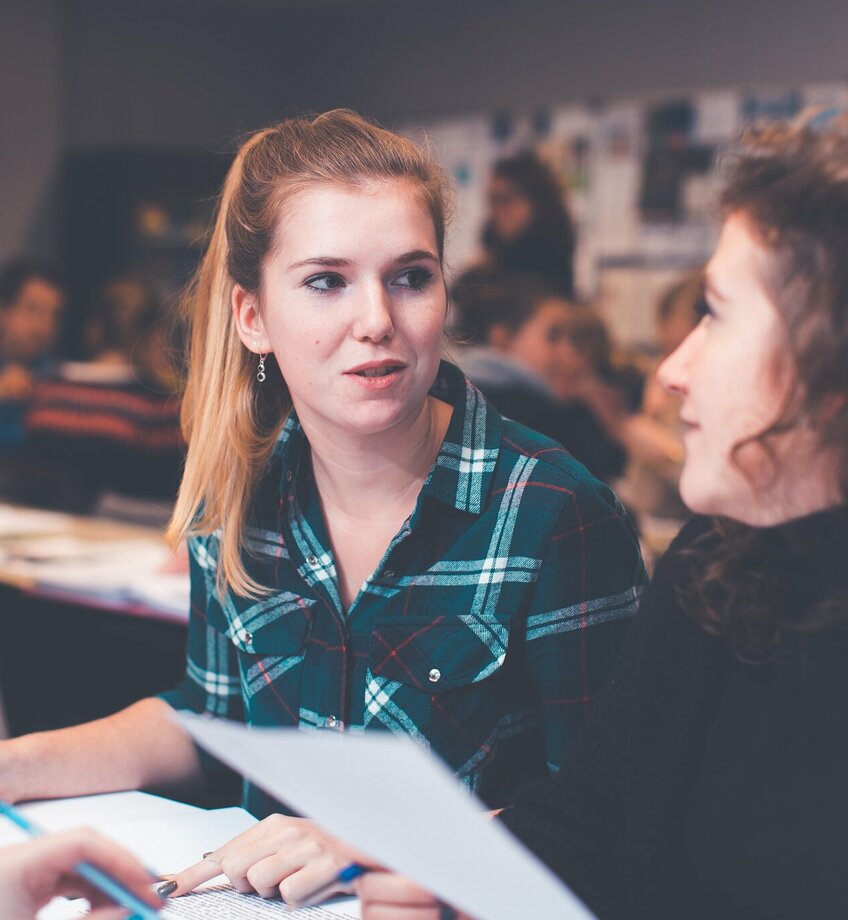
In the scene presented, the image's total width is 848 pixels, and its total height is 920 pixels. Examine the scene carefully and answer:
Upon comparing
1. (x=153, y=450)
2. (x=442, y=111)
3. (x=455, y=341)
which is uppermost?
(x=442, y=111)

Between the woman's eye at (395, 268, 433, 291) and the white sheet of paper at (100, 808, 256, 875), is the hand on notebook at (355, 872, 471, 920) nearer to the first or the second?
the white sheet of paper at (100, 808, 256, 875)

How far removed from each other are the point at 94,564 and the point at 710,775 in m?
1.78

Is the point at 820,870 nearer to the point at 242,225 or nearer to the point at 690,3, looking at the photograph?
the point at 242,225

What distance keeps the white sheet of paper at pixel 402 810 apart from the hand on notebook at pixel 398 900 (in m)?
0.13

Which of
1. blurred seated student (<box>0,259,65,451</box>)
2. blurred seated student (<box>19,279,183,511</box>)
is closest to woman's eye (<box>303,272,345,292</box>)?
blurred seated student (<box>19,279,183,511</box>)

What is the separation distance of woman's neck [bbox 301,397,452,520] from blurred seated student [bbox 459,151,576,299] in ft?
7.94

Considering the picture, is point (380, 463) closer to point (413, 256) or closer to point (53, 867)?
point (413, 256)

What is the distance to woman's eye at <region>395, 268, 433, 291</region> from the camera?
4.47ft

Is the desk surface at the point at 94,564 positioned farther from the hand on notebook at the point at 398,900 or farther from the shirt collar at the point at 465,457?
the hand on notebook at the point at 398,900

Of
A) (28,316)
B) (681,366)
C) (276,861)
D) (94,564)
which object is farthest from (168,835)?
(28,316)

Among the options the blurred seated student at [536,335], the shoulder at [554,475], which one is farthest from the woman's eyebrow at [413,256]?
the blurred seated student at [536,335]

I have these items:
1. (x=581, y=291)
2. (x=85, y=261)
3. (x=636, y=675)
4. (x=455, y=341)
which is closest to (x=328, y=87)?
(x=85, y=261)

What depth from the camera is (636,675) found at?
3.53 ft

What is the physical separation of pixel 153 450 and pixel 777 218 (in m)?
3.05
